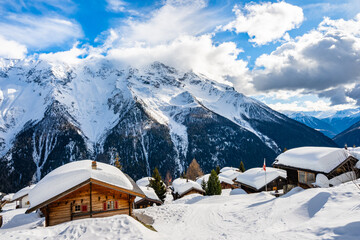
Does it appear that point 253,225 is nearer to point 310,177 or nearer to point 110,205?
point 110,205

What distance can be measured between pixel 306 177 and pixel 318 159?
3.94 meters

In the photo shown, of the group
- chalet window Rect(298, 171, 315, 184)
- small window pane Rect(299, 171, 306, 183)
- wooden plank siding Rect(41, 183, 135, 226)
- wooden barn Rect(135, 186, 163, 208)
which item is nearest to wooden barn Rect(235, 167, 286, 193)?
small window pane Rect(299, 171, 306, 183)

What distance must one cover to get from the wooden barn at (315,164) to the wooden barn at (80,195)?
82.1 ft

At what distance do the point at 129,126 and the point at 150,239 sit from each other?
615 ft

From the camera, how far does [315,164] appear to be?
28453mm

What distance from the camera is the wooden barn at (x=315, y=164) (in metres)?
27.3

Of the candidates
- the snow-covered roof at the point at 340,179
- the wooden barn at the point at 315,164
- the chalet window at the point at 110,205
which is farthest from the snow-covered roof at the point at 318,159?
the chalet window at the point at 110,205

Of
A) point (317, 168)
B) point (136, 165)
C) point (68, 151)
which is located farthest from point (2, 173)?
point (317, 168)

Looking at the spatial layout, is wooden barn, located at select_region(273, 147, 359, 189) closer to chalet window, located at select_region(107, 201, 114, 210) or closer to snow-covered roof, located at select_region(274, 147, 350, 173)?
snow-covered roof, located at select_region(274, 147, 350, 173)

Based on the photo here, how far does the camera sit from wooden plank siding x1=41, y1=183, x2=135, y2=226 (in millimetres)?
16809

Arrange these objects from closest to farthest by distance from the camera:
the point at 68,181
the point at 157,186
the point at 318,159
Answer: the point at 68,181, the point at 318,159, the point at 157,186

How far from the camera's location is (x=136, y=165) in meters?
161

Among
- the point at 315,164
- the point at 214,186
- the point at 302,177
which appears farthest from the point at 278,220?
the point at 214,186

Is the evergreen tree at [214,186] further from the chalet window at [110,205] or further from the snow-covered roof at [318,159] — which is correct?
the chalet window at [110,205]
